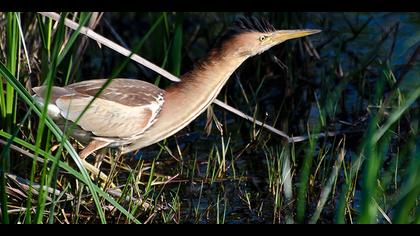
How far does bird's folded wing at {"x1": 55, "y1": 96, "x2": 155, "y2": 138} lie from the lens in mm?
3576

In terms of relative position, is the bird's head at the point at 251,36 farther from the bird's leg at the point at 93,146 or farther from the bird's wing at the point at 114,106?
the bird's leg at the point at 93,146

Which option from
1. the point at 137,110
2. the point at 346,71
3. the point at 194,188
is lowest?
the point at 194,188

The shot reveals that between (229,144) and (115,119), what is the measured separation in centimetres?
82

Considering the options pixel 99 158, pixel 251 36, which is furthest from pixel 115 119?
pixel 251 36

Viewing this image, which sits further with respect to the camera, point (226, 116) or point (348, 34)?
point (348, 34)

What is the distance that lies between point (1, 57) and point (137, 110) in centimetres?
66

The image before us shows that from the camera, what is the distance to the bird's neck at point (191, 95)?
368 centimetres

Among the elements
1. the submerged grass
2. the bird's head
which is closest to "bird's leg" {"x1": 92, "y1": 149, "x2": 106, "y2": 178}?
the submerged grass

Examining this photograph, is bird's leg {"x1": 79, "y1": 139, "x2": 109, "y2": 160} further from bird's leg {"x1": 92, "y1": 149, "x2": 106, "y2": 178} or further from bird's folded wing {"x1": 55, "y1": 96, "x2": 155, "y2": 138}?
bird's leg {"x1": 92, "y1": 149, "x2": 106, "y2": 178}

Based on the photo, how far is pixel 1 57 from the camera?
12.7 ft

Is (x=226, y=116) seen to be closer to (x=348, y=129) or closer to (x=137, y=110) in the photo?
(x=348, y=129)
